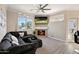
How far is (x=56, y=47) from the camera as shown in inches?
108

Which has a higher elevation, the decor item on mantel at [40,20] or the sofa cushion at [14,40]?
the decor item on mantel at [40,20]

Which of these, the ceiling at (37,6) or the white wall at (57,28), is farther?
the white wall at (57,28)

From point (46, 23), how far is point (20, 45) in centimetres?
68

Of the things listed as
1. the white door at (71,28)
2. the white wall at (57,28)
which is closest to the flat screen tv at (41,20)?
the white wall at (57,28)

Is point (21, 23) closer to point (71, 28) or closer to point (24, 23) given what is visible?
point (24, 23)

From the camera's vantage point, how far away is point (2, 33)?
2578mm

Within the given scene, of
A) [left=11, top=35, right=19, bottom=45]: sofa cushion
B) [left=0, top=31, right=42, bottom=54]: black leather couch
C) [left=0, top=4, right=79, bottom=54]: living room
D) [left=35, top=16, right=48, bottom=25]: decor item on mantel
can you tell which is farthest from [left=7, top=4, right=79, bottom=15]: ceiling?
[left=11, top=35, right=19, bottom=45]: sofa cushion

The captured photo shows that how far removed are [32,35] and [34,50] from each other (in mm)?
300

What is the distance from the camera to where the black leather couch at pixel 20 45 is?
2458 mm

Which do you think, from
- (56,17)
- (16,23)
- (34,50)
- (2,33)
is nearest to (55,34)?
(56,17)

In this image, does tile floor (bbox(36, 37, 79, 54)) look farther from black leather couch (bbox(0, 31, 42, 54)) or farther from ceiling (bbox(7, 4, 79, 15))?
ceiling (bbox(7, 4, 79, 15))

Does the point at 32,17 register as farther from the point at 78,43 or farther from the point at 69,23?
the point at 78,43

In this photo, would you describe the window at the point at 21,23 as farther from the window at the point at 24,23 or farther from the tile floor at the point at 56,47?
the tile floor at the point at 56,47
